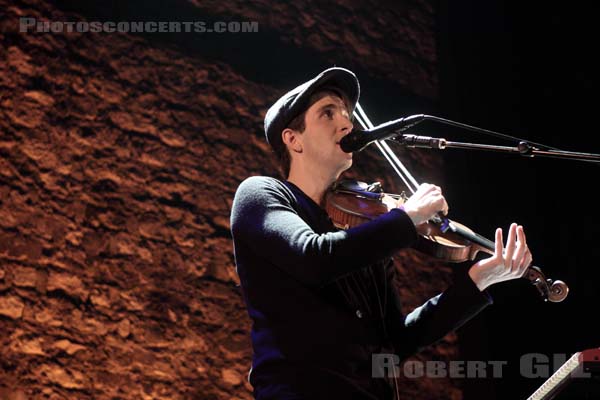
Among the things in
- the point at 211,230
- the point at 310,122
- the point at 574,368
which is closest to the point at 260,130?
the point at 211,230

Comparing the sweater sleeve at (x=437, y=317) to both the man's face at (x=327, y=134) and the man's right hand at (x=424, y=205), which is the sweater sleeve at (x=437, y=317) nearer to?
the man's right hand at (x=424, y=205)

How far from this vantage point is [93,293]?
11.8 ft

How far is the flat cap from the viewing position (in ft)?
6.98

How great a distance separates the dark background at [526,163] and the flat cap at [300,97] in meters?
3.14

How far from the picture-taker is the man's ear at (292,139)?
2139mm

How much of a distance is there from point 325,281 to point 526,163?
4000 mm

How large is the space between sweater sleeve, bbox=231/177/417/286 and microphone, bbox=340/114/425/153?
0.32 metres

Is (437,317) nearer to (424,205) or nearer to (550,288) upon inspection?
(550,288)

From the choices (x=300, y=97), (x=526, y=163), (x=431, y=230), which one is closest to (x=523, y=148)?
(x=431, y=230)

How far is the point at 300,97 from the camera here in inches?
83.3

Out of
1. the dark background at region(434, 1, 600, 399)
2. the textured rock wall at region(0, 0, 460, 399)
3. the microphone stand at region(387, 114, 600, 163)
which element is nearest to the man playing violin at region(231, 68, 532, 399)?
the microphone stand at region(387, 114, 600, 163)

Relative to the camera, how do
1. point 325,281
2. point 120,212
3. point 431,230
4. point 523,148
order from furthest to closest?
point 120,212
point 431,230
point 523,148
point 325,281

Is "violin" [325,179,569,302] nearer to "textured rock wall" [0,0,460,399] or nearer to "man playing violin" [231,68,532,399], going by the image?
"man playing violin" [231,68,532,399]

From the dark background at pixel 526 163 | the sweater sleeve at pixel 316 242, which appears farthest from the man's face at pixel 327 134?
the dark background at pixel 526 163
